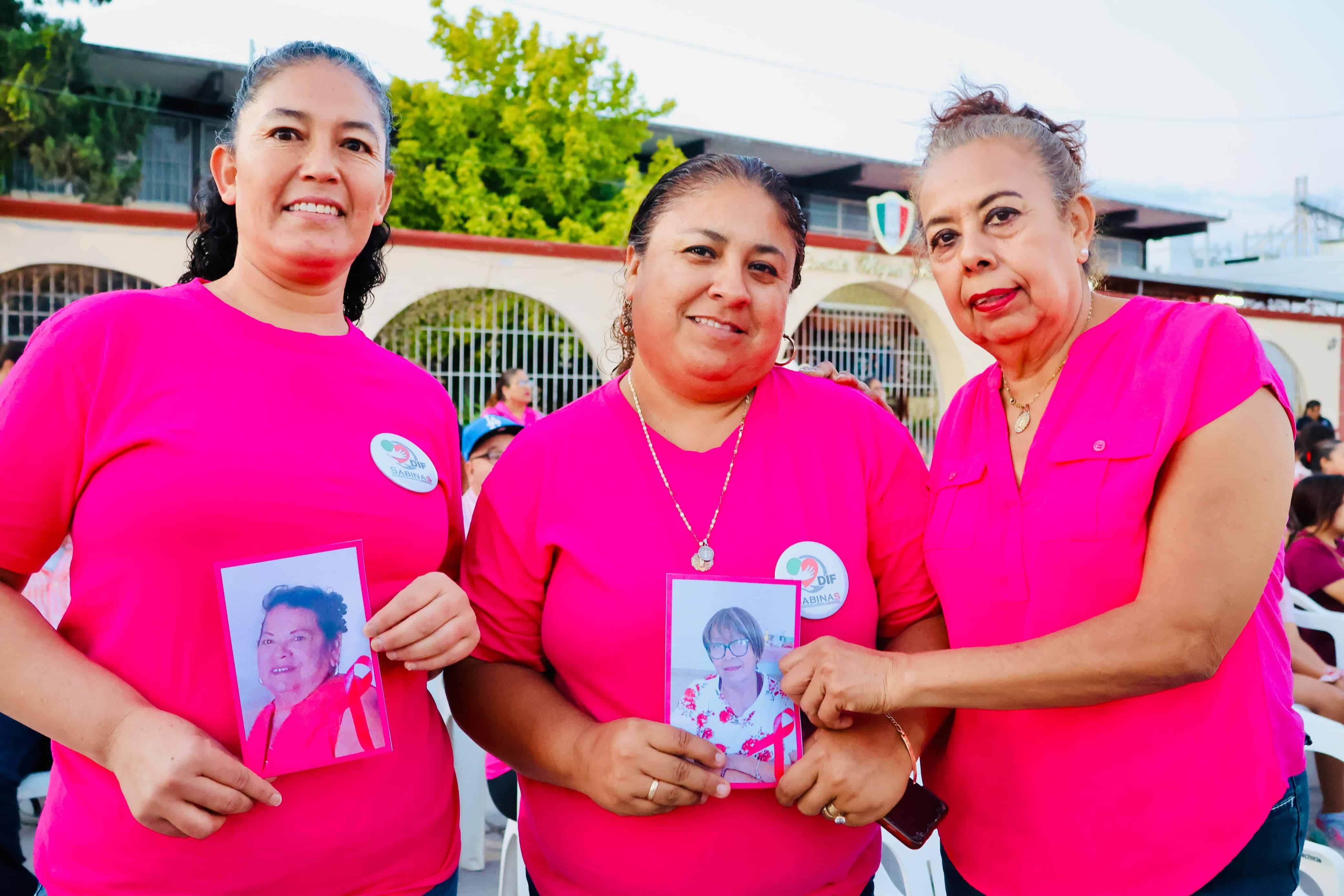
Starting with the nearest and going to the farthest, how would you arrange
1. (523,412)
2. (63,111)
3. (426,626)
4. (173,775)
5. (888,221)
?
(173,775)
(426,626)
(523,412)
(63,111)
(888,221)

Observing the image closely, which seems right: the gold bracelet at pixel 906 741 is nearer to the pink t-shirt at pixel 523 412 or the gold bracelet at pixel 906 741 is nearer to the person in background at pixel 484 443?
the person in background at pixel 484 443

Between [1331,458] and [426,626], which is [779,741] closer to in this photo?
[426,626]

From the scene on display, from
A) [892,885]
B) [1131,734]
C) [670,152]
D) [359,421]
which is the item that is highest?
[670,152]

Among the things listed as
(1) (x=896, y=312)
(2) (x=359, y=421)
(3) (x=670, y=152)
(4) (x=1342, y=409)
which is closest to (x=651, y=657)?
(2) (x=359, y=421)

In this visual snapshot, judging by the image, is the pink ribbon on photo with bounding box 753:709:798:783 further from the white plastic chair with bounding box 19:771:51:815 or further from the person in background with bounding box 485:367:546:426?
the person in background with bounding box 485:367:546:426

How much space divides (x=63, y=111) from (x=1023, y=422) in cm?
1745

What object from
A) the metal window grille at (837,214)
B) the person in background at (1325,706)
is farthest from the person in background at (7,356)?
the metal window grille at (837,214)

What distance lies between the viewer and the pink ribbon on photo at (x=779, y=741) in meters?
1.72

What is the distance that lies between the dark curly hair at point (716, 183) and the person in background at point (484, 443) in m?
2.81

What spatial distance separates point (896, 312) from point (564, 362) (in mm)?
6829

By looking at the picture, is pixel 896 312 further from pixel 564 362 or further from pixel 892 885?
pixel 892 885

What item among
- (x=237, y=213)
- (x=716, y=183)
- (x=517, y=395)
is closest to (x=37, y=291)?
(x=517, y=395)

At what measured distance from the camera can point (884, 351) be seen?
1686cm

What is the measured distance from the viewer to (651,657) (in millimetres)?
1788
